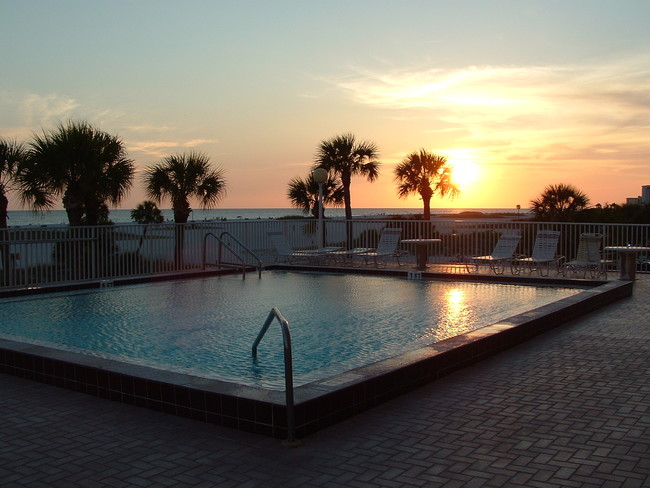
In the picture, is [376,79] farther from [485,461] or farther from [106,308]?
[485,461]

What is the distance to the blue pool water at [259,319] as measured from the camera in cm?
652

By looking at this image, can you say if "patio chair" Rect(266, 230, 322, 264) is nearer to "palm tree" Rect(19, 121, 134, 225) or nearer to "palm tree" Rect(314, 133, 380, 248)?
"palm tree" Rect(19, 121, 134, 225)

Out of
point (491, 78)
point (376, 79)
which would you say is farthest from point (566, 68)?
point (376, 79)

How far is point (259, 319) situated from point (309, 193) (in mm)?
17873

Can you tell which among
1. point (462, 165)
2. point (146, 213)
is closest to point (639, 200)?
point (462, 165)

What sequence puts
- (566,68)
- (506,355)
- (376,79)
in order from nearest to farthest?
1. (506,355)
2. (566,68)
3. (376,79)

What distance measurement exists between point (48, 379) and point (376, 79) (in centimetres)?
1348

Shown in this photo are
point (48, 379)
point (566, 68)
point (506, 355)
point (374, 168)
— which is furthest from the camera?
point (374, 168)

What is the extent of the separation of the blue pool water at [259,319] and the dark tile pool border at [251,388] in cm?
77

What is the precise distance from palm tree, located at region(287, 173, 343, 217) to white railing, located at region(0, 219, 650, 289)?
25.2ft

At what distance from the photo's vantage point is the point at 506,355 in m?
6.50

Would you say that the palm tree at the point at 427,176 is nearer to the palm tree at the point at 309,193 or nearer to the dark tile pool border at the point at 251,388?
the palm tree at the point at 309,193

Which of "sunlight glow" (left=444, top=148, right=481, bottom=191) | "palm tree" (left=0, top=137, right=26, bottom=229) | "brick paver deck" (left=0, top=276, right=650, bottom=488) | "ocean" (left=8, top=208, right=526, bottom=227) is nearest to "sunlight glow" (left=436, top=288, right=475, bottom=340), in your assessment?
"brick paver deck" (left=0, top=276, right=650, bottom=488)

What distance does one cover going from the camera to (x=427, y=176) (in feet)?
96.7
